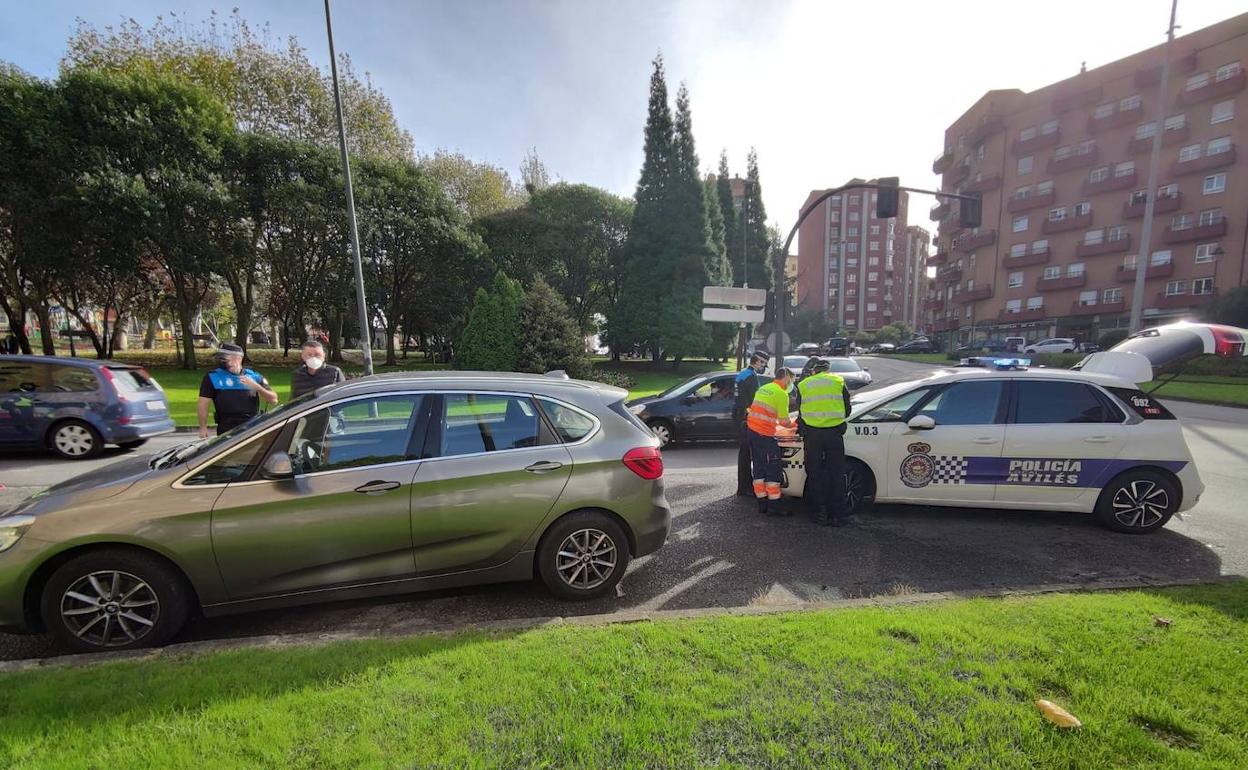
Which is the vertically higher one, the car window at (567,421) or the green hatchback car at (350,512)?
the car window at (567,421)

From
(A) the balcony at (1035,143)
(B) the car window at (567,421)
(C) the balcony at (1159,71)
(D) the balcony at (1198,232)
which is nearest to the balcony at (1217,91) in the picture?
(C) the balcony at (1159,71)

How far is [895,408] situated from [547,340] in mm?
14374

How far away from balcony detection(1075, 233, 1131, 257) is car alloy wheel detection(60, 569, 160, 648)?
5287 centimetres

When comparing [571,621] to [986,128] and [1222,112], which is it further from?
[986,128]

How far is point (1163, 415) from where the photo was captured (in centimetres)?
500

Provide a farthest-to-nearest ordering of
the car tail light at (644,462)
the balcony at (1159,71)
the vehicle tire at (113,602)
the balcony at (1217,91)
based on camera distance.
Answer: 1. the balcony at (1159,71)
2. the balcony at (1217,91)
3. the car tail light at (644,462)
4. the vehicle tire at (113,602)

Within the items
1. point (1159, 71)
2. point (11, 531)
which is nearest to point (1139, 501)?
point (11, 531)

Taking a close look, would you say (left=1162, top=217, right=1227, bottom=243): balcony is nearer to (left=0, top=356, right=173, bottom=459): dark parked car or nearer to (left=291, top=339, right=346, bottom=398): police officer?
(left=291, top=339, right=346, bottom=398): police officer

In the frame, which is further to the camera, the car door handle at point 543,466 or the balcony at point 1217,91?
the balcony at point 1217,91

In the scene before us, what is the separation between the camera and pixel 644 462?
376 cm

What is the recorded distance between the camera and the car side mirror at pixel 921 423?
5.07 m

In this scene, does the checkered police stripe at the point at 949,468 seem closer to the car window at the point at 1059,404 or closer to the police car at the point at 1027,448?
the police car at the point at 1027,448

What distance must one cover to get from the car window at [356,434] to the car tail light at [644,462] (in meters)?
1.51

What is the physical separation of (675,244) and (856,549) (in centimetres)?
2645
